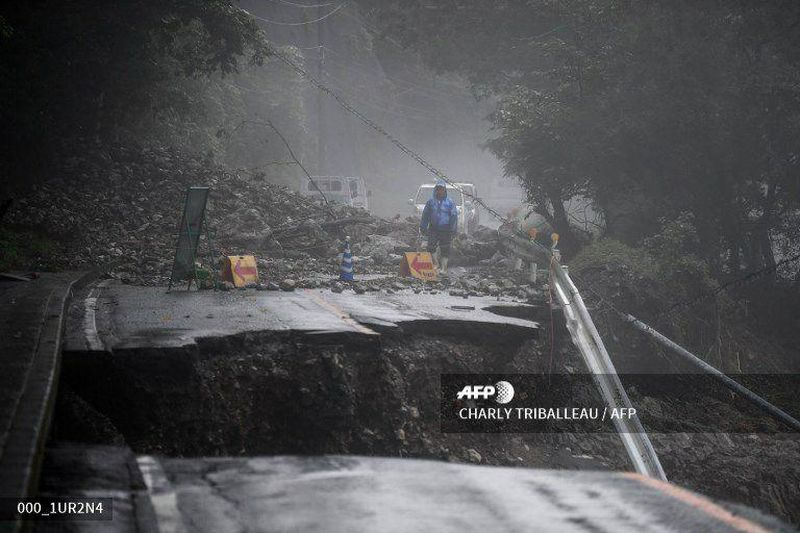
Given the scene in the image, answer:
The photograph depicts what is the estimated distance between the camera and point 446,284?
11484 mm

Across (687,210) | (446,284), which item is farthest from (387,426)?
(687,210)

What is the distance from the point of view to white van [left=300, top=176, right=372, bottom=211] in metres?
25.4

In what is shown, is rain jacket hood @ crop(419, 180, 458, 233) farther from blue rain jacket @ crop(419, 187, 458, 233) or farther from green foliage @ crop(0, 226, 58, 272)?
green foliage @ crop(0, 226, 58, 272)

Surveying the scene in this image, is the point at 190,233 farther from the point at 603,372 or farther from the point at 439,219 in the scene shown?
the point at 439,219

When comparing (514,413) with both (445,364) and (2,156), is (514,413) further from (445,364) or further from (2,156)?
(2,156)

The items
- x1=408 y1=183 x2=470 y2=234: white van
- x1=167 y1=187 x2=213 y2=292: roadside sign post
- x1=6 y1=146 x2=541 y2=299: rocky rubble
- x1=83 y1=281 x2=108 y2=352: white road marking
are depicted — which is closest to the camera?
x1=83 y1=281 x2=108 y2=352: white road marking

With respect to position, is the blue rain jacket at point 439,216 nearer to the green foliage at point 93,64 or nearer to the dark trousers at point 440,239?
the dark trousers at point 440,239

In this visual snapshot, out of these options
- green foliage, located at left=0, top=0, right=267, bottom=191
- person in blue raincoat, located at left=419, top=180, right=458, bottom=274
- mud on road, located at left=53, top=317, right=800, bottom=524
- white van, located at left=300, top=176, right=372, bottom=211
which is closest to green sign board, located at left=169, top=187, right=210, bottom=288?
mud on road, located at left=53, top=317, right=800, bottom=524

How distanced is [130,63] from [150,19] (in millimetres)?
1289

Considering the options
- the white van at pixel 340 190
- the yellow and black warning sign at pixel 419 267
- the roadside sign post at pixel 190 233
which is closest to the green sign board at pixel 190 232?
the roadside sign post at pixel 190 233

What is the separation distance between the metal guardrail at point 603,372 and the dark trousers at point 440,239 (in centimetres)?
393

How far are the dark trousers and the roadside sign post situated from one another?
18.7 feet

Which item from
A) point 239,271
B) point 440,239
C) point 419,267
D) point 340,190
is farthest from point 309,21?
point 239,271

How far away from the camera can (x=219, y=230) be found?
619 inches
